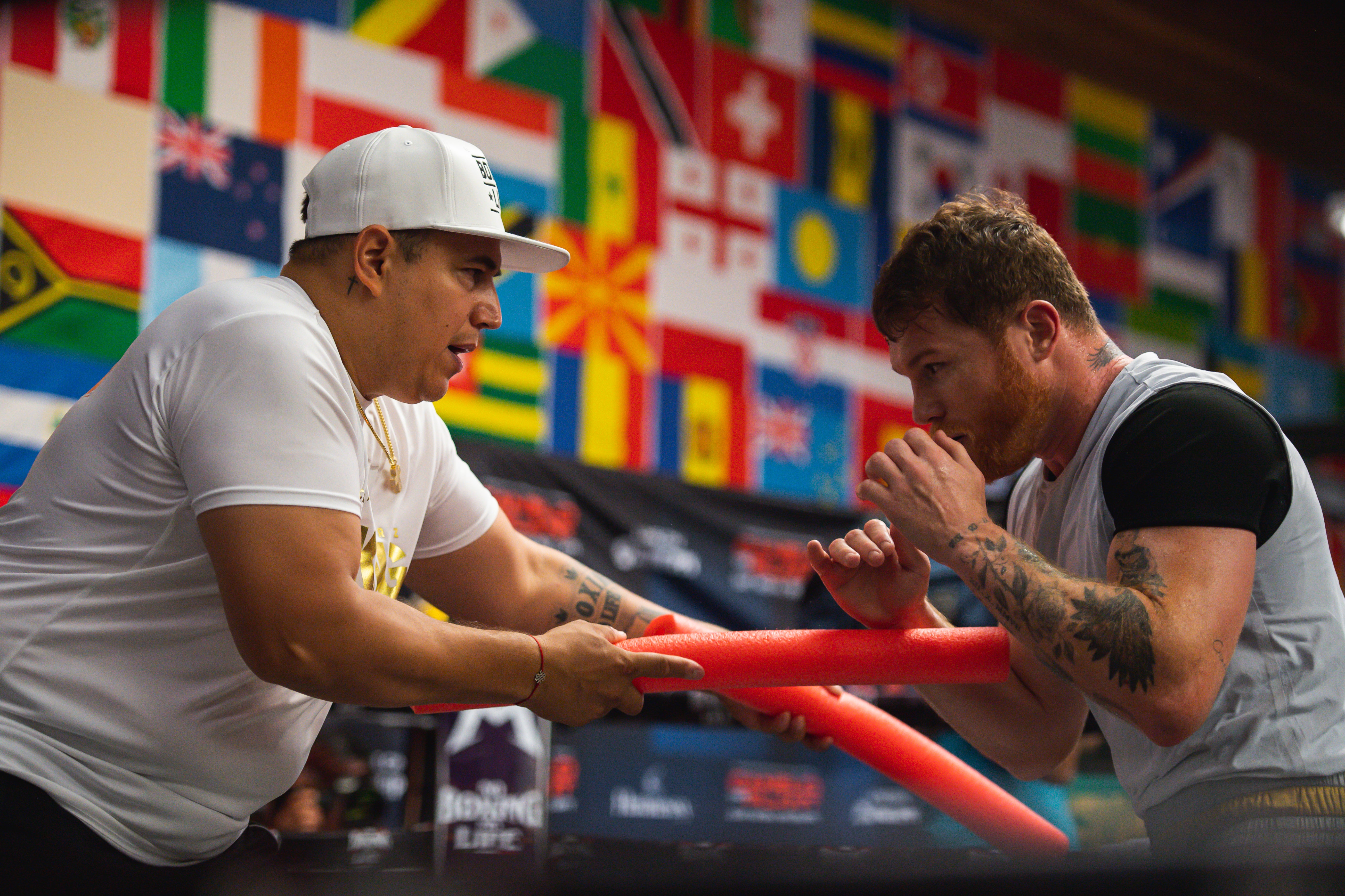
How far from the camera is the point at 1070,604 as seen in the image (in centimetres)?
161

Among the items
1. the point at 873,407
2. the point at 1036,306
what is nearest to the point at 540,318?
the point at 873,407

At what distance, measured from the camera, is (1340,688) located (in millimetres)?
1724

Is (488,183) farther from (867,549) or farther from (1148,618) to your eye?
(1148,618)

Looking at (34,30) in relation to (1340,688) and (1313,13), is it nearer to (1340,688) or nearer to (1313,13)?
(1340,688)

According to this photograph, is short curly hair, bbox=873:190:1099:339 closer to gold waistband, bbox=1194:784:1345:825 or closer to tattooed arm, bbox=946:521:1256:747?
tattooed arm, bbox=946:521:1256:747

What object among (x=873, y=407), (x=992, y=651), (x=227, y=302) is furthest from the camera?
(x=873, y=407)

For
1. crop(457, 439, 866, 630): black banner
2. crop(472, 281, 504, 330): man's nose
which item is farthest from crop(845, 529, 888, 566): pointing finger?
crop(457, 439, 866, 630): black banner

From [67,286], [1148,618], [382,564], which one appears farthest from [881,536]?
[67,286]

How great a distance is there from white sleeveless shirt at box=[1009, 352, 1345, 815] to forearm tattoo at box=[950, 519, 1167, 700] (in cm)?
9

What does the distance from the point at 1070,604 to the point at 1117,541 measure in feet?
0.48

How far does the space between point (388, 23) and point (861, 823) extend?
13.6 feet

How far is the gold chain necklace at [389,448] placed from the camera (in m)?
1.94

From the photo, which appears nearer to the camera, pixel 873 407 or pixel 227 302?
pixel 227 302

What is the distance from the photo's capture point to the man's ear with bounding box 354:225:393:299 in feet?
5.95
